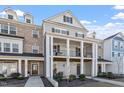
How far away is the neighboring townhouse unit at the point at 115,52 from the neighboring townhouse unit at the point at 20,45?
10600 mm

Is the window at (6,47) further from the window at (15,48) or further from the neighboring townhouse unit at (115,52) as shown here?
the neighboring townhouse unit at (115,52)

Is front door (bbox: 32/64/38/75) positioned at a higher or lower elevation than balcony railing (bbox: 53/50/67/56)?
lower

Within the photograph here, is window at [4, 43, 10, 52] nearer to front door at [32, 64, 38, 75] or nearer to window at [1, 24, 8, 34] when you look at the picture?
window at [1, 24, 8, 34]

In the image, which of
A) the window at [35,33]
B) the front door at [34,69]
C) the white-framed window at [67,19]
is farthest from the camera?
the white-framed window at [67,19]

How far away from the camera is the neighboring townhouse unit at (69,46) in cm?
2145

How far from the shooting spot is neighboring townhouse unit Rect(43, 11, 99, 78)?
21453mm

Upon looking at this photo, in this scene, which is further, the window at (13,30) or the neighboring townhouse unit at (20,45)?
the window at (13,30)

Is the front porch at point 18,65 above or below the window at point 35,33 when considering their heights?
below

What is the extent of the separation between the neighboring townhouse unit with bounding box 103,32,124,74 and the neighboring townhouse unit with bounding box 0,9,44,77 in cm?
1060

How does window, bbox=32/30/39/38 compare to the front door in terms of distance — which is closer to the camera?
the front door

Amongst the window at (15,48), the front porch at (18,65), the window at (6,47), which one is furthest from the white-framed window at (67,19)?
the window at (6,47)

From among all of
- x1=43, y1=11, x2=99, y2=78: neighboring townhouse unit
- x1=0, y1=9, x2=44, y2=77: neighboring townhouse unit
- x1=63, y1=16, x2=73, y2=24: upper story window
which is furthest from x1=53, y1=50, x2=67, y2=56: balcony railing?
x1=63, y1=16, x2=73, y2=24: upper story window

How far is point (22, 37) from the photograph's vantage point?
69.4ft

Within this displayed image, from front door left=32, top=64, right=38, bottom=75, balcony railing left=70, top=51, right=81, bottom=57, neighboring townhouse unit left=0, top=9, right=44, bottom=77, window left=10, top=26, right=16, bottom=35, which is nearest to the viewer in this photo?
neighboring townhouse unit left=0, top=9, right=44, bottom=77
